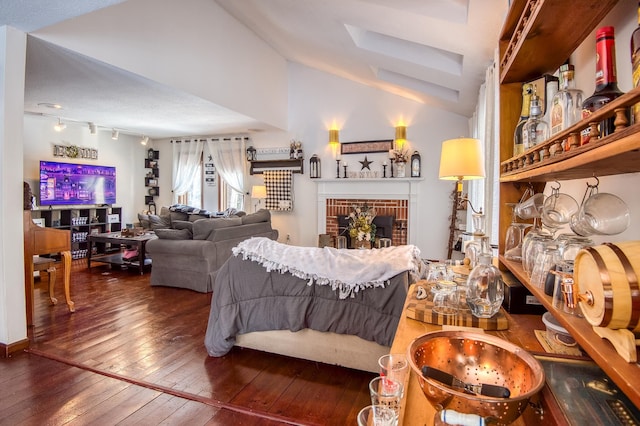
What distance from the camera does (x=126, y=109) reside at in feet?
16.5

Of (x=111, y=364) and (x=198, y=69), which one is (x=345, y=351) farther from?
(x=198, y=69)

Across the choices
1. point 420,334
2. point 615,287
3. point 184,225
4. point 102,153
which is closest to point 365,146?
point 184,225

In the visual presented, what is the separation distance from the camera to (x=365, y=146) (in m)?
6.11

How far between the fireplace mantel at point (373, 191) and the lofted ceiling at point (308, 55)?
1.42 m

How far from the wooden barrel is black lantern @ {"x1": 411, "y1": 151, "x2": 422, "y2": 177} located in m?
5.28

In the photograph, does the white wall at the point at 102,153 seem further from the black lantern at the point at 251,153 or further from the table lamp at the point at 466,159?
the table lamp at the point at 466,159

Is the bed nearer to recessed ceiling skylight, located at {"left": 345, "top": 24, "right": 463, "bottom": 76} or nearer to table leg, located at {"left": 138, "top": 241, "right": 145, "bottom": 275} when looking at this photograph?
recessed ceiling skylight, located at {"left": 345, "top": 24, "right": 463, "bottom": 76}

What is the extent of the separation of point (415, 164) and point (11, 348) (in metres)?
5.44

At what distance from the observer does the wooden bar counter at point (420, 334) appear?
0.73m

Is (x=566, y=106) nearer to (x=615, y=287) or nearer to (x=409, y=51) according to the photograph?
(x=615, y=287)

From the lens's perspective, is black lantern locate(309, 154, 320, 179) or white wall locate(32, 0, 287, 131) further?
black lantern locate(309, 154, 320, 179)

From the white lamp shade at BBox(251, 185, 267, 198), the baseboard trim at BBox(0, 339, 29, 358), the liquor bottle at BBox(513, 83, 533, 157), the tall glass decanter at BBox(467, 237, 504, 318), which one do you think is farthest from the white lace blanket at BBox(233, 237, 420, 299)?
the white lamp shade at BBox(251, 185, 267, 198)

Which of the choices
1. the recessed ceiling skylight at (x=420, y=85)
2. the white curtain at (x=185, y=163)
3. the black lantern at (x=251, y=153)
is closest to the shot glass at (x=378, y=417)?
the recessed ceiling skylight at (x=420, y=85)

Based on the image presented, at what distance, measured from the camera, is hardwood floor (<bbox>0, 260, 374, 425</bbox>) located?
1.88 meters
